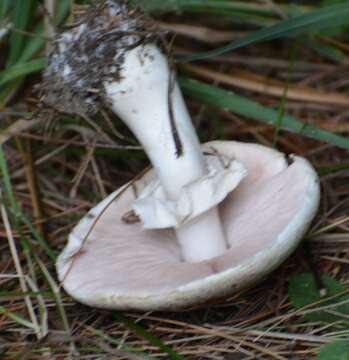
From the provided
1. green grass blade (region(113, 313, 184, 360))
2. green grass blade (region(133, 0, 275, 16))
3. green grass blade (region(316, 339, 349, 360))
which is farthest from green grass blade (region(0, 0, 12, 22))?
green grass blade (region(316, 339, 349, 360))

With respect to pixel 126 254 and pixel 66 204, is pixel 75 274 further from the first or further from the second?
pixel 66 204

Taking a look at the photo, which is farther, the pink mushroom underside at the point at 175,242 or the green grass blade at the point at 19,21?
the green grass blade at the point at 19,21

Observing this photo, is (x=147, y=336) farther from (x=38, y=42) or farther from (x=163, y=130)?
(x=38, y=42)

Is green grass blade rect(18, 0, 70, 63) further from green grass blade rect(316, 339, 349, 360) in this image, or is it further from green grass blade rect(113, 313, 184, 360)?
green grass blade rect(316, 339, 349, 360)

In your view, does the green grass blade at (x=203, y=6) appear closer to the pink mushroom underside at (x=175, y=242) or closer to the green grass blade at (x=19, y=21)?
the green grass blade at (x=19, y=21)

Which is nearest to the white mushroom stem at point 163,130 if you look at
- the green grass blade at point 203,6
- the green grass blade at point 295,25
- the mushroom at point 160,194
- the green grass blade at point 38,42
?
the mushroom at point 160,194

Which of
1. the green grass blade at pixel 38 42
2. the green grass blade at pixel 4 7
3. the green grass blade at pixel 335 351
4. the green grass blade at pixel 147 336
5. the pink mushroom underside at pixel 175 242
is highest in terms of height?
the green grass blade at pixel 4 7

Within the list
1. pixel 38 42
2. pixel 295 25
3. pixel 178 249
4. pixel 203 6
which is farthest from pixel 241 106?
pixel 38 42
